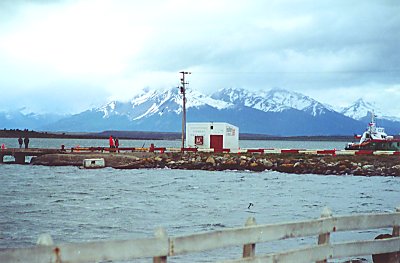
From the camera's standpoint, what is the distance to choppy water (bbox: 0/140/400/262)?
23484 millimetres

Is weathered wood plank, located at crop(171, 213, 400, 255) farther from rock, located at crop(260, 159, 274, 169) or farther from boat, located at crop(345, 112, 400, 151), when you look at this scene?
boat, located at crop(345, 112, 400, 151)

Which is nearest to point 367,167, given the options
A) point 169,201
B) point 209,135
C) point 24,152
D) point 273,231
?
point 209,135

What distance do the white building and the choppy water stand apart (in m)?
10.2

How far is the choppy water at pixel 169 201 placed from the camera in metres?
23.5

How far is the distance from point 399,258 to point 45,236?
20.0ft

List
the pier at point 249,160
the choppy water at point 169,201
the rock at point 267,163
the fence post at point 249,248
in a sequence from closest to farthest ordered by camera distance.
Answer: the fence post at point 249,248
the choppy water at point 169,201
the pier at point 249,160
the rock at point 267,163

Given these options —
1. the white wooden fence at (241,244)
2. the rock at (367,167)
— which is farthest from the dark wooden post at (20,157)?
the white wooden fence at (241,244)

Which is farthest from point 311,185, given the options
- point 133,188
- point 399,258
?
point 399,258

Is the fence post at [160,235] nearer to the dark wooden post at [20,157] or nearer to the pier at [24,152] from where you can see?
the pier at [24,152]

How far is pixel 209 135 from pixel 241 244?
207 ft

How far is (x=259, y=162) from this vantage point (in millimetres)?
62031

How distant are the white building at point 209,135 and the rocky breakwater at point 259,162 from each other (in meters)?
4.02

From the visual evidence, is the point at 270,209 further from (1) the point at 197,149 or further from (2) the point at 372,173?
(1) the point at 197,149

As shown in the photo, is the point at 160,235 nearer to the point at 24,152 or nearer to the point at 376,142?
the point at 24,152
